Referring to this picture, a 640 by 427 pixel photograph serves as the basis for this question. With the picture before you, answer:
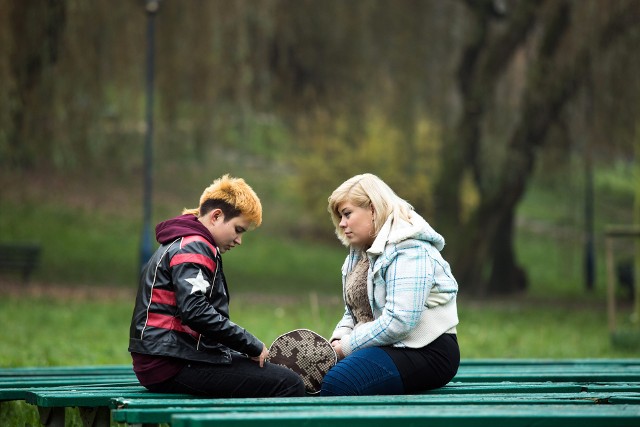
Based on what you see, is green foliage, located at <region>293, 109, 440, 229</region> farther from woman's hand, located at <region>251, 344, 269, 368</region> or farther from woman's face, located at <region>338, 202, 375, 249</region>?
woman's hand, located at <region>251, 344, 269, 368</region>

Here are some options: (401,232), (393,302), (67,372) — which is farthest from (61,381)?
(401,232)

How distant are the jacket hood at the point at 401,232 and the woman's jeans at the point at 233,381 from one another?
0.71 meters

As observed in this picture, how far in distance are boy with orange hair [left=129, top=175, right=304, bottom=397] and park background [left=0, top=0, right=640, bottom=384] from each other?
574 cm

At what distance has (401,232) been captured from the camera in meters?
5.48

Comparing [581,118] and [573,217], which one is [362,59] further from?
[573,217]

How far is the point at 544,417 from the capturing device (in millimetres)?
4145

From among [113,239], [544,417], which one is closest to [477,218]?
[113,239]

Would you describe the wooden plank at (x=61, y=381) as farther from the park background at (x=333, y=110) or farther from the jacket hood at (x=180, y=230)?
the park background at (x=333, y=110)

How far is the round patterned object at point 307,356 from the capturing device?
18.7ft

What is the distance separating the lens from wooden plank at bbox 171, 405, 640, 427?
4.02 m

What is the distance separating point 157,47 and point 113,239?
1339 cm

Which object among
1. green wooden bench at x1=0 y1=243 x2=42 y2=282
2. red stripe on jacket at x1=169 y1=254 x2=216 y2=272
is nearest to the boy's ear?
red stripe on jacket at x1=169 y1=254 x2=216 y2=272

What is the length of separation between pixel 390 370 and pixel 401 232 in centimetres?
62

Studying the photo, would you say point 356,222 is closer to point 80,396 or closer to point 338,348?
point 338,348
